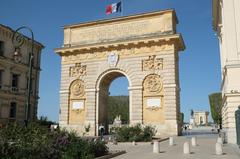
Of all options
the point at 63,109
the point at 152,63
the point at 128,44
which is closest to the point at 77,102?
the point at 63,109

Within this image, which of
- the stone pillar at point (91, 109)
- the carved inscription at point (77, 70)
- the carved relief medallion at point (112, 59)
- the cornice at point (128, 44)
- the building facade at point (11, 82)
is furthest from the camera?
the building facade at point (11, 82)

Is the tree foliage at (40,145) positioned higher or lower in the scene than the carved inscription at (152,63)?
lower

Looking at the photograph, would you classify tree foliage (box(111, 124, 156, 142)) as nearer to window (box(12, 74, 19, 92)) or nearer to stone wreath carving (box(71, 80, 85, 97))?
stone wreath carving (box(71, 80, 85, 97))

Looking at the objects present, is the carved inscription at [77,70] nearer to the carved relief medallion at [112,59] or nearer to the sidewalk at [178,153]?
the carved relief medallion at [112,59]

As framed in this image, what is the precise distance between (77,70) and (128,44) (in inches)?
262

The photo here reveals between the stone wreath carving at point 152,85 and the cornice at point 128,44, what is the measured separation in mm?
3398

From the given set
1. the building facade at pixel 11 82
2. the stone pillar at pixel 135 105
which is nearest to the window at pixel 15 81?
the building facade at pixel 11 82

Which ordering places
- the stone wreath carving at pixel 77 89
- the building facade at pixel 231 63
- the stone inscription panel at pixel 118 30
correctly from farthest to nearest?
the stone wreath carving at pixel 77 89 → the stone inscription panel at pixel 118 30 → the building facade at pixel 231 63

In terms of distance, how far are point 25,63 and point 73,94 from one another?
1048 cm

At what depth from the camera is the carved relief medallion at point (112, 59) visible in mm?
30203

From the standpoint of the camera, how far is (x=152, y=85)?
28375 millimetres

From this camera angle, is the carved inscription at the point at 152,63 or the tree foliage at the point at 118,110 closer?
the carved inscription at the point at 152,63

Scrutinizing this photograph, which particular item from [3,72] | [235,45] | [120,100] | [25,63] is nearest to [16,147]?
[235,45]

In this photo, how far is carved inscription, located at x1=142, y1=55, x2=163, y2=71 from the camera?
93.5 feet
